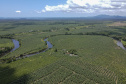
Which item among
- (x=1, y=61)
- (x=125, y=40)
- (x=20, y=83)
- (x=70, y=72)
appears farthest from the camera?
(x=125, y=40)

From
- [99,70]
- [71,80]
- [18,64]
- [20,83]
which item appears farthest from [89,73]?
[18,64]

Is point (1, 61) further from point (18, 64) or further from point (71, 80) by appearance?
point (71, 80)

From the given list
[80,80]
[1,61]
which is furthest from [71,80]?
[1,61]

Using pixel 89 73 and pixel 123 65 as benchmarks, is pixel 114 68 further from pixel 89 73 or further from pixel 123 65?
pixel 89 73

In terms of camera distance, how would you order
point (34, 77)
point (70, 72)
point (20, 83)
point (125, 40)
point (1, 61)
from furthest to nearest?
point (125, 40) → point (1, 61) → point (70, 72) → point (34, 77) → point (20, 83)

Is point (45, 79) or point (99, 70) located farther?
point (99, 70)

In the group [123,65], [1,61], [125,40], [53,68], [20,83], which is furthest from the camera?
[125,40]

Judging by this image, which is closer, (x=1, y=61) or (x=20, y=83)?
(x=20, y=83)

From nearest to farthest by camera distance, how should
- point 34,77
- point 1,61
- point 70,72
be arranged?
point 34,77 → point 70,72 → point 1,61
